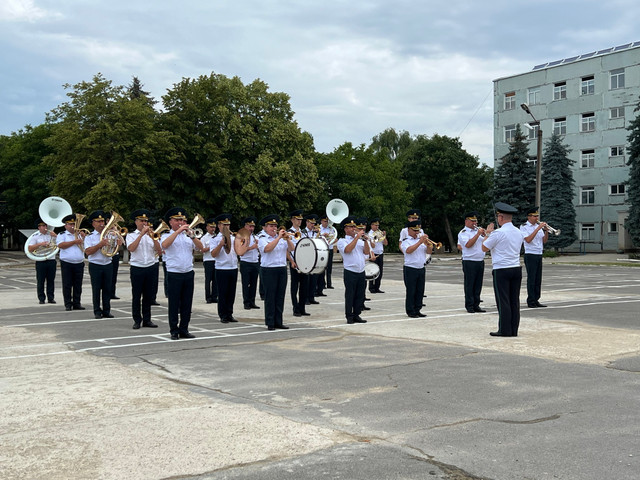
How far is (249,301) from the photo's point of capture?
1584cm

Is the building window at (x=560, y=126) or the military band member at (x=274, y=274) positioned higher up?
the building window at (x=560, y=126)

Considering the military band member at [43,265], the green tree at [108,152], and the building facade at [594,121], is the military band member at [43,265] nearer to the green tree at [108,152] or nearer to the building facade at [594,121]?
the green tree at [108,152]

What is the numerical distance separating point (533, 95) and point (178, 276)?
55.8m

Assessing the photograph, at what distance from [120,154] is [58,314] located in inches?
1245

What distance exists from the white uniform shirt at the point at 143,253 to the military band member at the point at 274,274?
6.99 feet

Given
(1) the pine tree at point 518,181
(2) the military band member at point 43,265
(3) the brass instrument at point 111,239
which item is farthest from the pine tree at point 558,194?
(3) the brass instrument at point 111,239

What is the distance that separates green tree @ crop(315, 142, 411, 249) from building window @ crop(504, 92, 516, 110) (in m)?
12.5

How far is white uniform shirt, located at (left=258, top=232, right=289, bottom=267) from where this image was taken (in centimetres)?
1196

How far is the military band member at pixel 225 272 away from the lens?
13.0 metres

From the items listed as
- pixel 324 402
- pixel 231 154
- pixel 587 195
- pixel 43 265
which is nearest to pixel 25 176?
pixel 231 154

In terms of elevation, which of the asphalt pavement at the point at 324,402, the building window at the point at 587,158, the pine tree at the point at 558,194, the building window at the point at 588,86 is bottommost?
the asphalt pavement at the point at 324,402

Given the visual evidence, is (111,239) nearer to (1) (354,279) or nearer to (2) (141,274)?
(2) (141,274)

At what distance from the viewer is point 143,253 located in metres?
12.3

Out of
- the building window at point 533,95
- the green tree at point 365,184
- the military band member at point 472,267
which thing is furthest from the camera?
the building window at point 533,95
